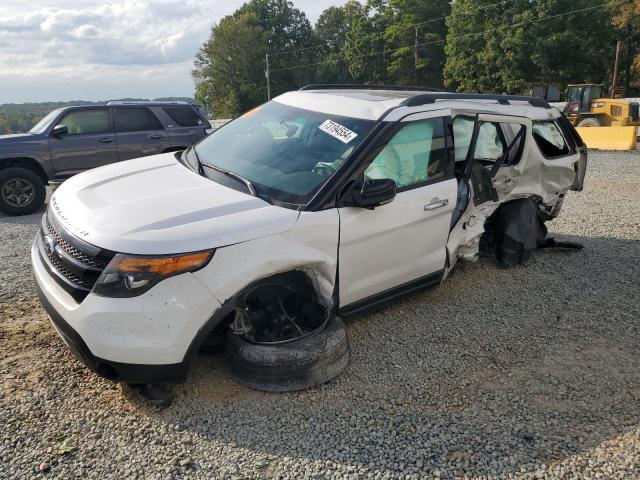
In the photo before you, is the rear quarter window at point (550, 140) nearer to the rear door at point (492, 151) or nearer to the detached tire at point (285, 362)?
the rear door at point (492, 151)

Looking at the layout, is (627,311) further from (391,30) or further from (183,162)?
(391,30)

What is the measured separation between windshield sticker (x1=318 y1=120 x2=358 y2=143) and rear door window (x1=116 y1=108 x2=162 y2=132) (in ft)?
19.9

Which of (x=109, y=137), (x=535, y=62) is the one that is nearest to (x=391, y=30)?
(x=535, y=62)

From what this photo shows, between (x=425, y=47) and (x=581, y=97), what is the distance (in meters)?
36.3

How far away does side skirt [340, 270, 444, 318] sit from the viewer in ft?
11.5

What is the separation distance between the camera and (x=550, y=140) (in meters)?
5.34

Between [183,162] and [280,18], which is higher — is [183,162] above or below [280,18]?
below

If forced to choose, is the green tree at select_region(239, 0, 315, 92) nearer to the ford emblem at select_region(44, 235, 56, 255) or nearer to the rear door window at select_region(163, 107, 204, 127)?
the rear door window at select_region(163, 107, 204, 127)

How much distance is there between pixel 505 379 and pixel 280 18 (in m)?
80.7

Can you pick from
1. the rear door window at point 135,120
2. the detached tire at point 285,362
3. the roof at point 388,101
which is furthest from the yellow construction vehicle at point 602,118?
the detached tire at point 285,362

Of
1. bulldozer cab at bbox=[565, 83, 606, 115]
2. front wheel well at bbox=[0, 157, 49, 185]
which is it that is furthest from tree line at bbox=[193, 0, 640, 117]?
front wheel well at bbox=[0, 157, 49, 185]

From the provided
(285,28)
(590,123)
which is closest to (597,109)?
(590,123)

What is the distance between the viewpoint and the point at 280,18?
7644cm

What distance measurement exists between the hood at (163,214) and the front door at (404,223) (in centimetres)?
56
